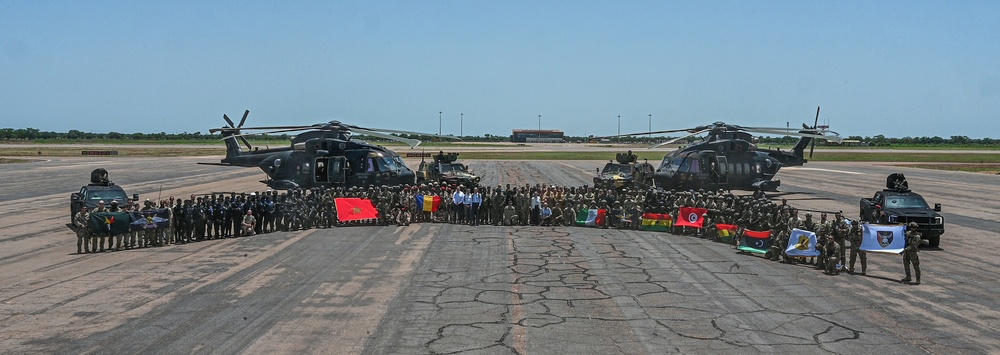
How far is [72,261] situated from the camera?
18.2 metres

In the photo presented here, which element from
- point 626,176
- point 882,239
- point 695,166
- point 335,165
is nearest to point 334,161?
point 335,165

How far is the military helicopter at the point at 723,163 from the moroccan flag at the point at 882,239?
15108 mm

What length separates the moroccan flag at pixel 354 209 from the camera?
24.7m

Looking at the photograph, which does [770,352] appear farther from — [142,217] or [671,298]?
[142,217]

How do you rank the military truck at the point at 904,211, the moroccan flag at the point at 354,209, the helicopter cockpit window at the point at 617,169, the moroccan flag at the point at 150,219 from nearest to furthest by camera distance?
1. the moroccan flag at the point at 150,219
2. the military truck at the point at 904,211
3. the moroccan flag at the point at 354,209
4. the helicopter cockpit window at the point at 617,169

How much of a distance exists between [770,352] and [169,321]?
28.7ft

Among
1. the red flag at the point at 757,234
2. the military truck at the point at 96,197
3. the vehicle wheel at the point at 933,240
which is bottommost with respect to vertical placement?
the vehicle wheel at the point at 933,240

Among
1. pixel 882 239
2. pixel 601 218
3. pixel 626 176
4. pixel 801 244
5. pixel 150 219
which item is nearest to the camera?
pixel 882 239

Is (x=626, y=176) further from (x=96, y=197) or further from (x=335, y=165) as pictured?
(x=96, y=197)

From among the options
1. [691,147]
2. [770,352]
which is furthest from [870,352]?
[691,147]

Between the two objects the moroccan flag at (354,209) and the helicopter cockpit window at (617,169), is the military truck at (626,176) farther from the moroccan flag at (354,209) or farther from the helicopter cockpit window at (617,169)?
the moroccan flag at (354,209)

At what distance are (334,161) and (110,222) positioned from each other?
38.9 feet

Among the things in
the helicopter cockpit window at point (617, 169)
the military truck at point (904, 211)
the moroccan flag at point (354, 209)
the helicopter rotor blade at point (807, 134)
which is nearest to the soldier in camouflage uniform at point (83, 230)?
the moroccan flag at point (354, 209)

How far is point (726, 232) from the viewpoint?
2158 centimetres
